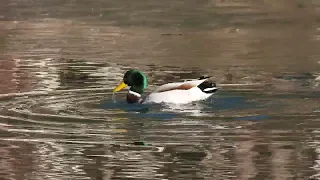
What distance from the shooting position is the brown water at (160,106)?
1027 centimetres

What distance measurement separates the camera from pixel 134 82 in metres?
15.3

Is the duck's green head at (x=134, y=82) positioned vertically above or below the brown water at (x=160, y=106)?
above

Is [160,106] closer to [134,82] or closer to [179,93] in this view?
[179,93]

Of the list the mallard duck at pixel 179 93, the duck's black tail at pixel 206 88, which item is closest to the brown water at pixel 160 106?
the mallard duck at pixel 179 93

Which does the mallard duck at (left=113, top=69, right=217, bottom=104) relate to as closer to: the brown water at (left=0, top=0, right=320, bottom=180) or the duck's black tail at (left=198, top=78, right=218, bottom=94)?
the duck's black tail at (left=198, top=78, right=218, bottom=94)

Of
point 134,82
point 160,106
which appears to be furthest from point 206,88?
point 134,82

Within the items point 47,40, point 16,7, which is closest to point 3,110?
point 47,40

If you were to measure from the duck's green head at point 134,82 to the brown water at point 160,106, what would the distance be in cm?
31

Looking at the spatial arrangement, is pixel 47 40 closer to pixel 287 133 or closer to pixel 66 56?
pixel 66 56

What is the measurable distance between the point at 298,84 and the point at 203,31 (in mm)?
11135

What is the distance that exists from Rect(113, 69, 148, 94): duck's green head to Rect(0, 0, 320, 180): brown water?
0.31 metres

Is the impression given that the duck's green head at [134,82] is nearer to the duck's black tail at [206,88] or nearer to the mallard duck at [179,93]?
the mallard duck at [179,93]

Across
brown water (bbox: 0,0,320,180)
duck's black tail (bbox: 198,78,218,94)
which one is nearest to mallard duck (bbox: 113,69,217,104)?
duck's black tail (bbox: 198,78,218,94)

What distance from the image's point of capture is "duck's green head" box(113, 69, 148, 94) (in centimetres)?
1520
